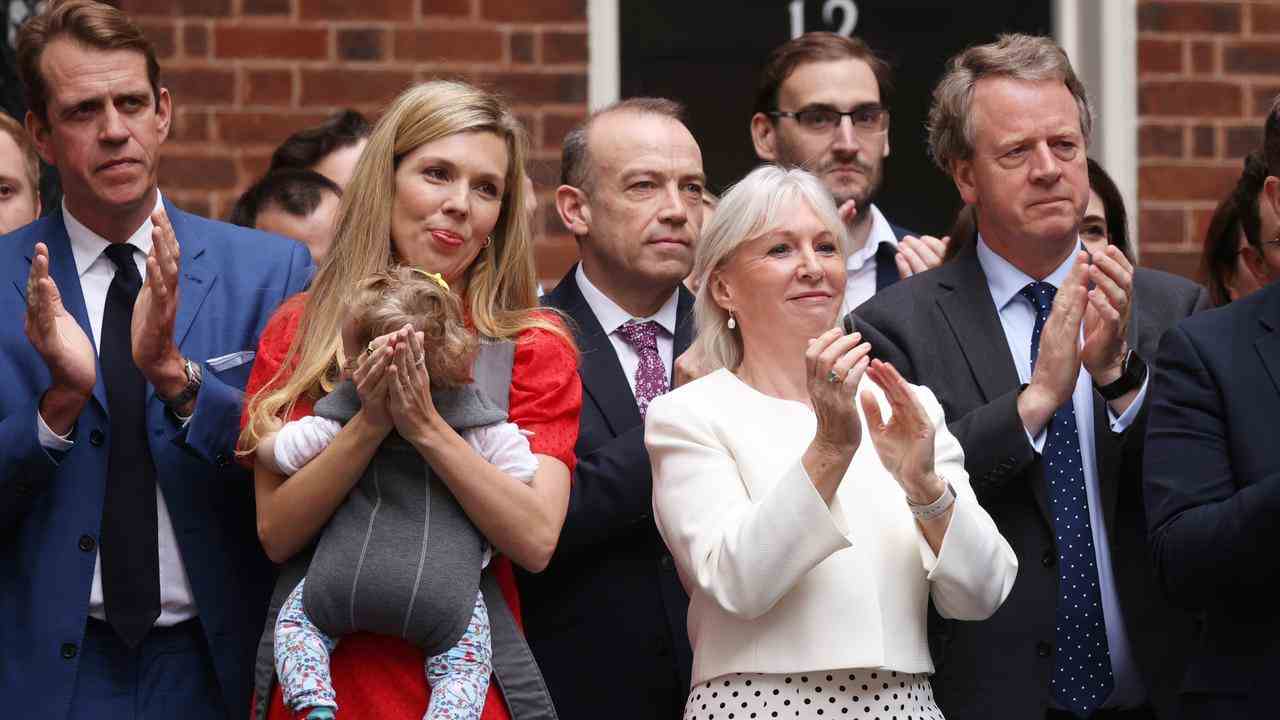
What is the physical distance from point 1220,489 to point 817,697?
31.9 inches

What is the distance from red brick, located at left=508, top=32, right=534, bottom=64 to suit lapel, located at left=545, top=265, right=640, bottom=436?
1.95 meters

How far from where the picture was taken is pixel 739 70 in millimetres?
6520

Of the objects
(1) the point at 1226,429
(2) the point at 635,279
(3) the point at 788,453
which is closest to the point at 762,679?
(3) the point at 788,453

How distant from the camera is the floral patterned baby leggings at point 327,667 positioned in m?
3.29

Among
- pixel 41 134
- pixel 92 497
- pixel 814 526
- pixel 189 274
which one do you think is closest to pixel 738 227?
pixel 814 526

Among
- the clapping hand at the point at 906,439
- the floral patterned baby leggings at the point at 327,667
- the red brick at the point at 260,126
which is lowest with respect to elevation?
the floral patterned baby leggings at the point at 327,667

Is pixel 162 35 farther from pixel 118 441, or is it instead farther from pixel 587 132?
pixel 118 441

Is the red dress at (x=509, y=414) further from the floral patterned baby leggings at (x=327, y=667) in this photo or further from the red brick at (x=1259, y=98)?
the red brick at (x=1259, y=98)

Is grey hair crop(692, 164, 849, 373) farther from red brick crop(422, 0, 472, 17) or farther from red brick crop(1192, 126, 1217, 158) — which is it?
red brick crop(1192, 126, 1217, 158)

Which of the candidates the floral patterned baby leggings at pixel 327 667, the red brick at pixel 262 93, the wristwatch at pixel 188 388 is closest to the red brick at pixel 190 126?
the red brick at pixel 262 93

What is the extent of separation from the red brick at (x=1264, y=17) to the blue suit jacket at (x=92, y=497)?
149 inches

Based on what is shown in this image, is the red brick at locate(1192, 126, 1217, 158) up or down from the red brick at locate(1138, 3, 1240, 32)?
down

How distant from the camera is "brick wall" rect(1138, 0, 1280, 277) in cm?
629

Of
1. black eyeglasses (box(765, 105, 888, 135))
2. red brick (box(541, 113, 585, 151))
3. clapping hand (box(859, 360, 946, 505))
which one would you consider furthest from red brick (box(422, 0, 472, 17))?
clapping hand (box(859, 360, 946, 505))
